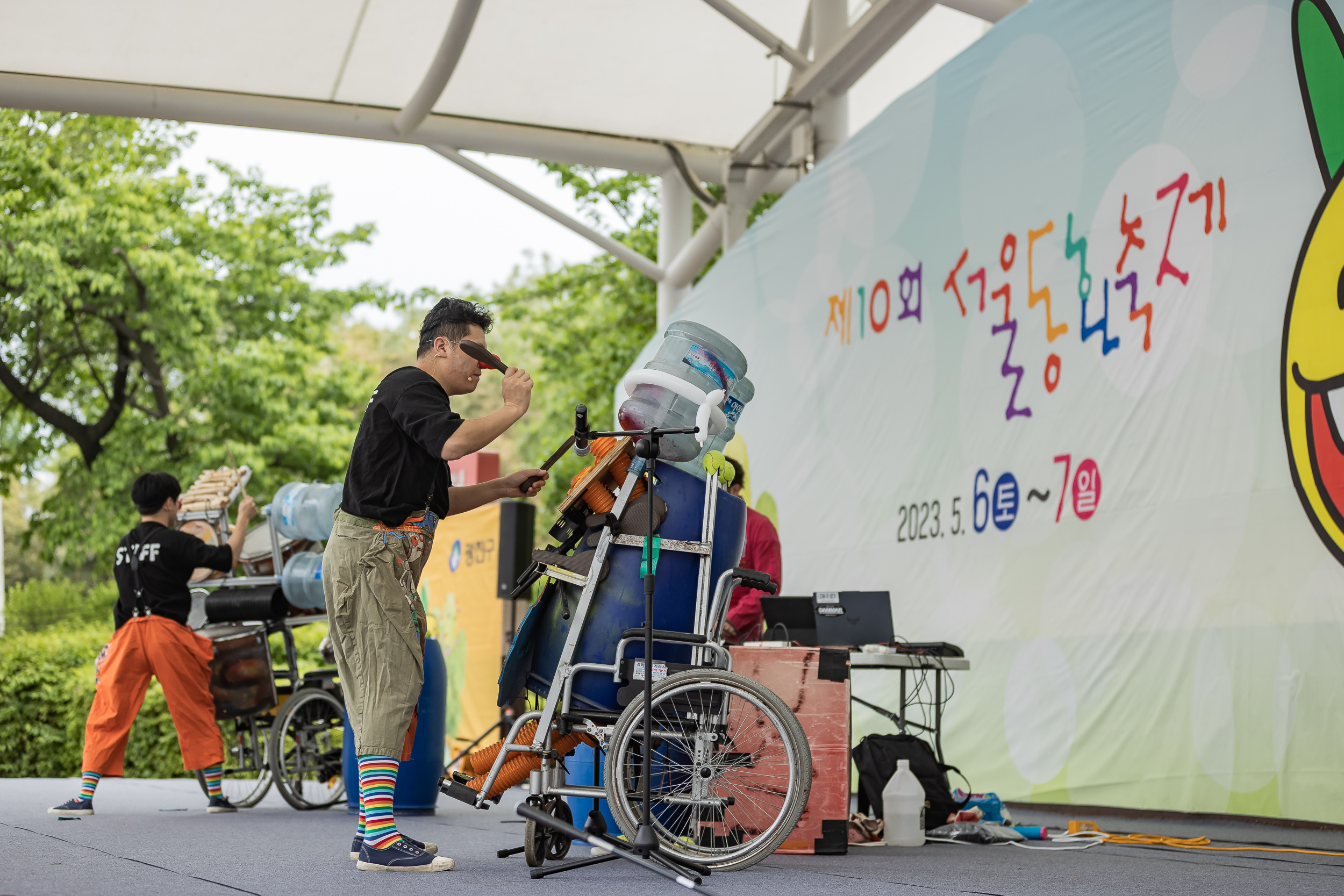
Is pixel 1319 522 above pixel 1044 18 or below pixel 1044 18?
below

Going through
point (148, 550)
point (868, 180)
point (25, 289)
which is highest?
point (25, 289)

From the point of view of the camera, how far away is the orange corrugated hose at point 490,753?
3.69 metres

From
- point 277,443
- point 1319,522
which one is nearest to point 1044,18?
point 1319,522

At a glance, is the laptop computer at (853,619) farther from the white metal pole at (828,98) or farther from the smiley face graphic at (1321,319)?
the white metal pole at (828,98)

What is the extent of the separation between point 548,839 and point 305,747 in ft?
10.2

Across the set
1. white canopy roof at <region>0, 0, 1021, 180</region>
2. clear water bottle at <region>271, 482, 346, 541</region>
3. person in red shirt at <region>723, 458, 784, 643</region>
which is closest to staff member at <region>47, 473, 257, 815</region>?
clear water bottle at <region>271, 482, 346, 541</region>

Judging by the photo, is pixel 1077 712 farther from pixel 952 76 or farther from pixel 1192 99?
pixel 952 76

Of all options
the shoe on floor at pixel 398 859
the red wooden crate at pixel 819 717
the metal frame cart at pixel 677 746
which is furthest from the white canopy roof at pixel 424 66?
the shoe on floor at pixel 398 859

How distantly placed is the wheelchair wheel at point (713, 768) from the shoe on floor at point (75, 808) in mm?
3228

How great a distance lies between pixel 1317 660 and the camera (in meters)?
4.29

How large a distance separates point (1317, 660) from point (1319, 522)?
0.48 meters

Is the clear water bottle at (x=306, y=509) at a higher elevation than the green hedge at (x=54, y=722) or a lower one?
higher

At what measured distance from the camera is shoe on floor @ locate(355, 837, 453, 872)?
3.46 meters

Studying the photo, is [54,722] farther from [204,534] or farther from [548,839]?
[548,839]
